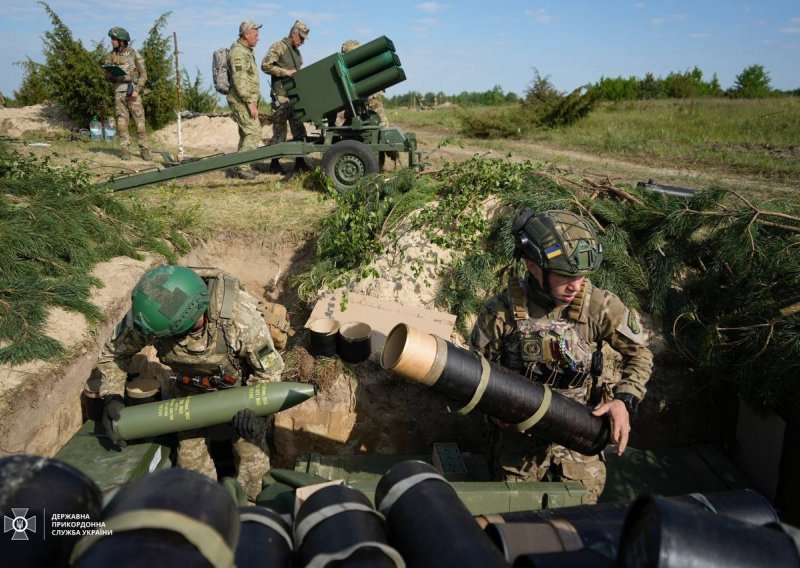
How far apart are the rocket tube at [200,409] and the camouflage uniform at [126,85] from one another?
828 centimetres

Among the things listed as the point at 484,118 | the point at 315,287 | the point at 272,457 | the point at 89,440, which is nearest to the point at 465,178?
the point at 315,287

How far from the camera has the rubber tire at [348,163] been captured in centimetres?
709

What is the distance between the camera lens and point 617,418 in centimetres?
276

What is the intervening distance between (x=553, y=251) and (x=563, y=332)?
0.51 metres

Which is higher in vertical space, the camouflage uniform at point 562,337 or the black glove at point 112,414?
the camouflage uniform at point 562,337

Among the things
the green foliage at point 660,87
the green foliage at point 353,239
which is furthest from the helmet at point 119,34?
the green foliage at point 660,87

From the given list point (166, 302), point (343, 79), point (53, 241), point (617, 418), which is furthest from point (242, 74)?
point (617, 418)

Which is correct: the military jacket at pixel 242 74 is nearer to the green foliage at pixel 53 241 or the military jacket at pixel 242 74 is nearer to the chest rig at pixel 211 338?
the green foliage at pixel 53 241

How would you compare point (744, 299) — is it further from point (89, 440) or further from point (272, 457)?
point (89, 440)

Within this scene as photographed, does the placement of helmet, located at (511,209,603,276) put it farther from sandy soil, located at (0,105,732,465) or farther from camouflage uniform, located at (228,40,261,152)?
camouflage uniform, located at (228,40,261,152)

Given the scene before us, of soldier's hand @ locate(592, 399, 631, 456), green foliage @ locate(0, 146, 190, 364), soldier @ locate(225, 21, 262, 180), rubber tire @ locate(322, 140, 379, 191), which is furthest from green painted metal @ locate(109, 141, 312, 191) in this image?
soldier's hand @ locate(592, 399, 631, 456)

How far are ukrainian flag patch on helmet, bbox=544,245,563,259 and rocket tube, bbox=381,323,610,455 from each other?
61 cm

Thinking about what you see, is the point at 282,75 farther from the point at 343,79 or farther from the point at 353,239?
the point at 353,239

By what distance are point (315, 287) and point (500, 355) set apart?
9.16 feet
